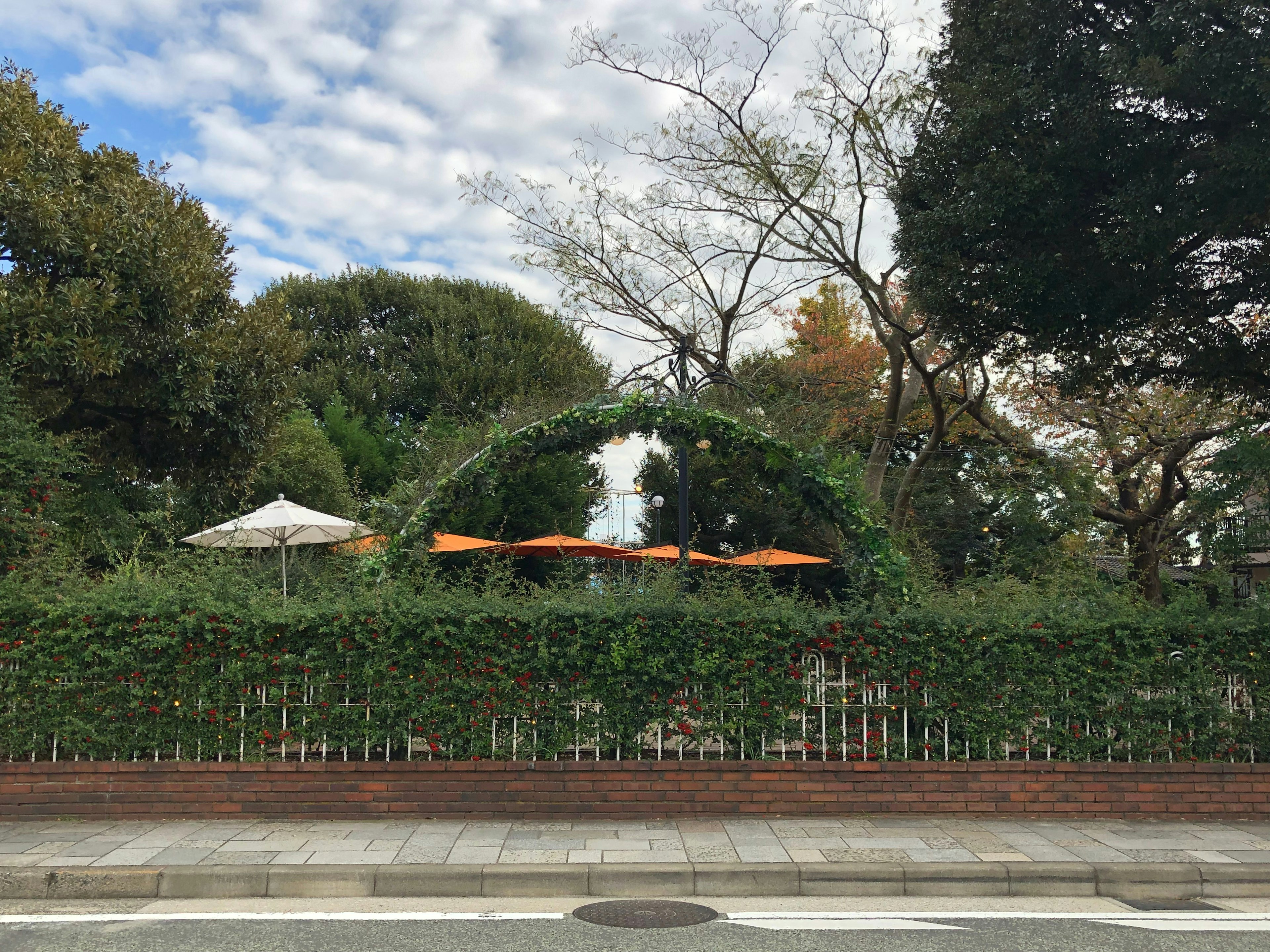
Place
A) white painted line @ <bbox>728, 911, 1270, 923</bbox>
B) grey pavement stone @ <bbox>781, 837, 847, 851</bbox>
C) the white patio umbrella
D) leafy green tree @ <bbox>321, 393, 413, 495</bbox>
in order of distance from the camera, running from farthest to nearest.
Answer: leafy green tree @ <bbox>321, 393, 413, 495</bbox> → the white patio umbrella → grey pavement stone @ <bbox>781, 837, 847, 851</bbox> → white painted line @ <bbox>728, 911, 1270, 923</bbox>

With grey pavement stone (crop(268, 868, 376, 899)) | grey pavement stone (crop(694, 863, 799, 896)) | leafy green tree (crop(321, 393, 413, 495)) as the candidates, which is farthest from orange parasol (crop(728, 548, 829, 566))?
leafy green tree (crop(321, 393, 413, 495))

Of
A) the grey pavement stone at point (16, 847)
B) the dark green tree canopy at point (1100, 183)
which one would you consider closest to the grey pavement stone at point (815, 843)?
the grey pavement stone at point (16, 847)

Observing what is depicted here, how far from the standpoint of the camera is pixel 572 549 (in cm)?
1702

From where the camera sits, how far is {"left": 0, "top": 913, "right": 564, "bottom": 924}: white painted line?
5.58m

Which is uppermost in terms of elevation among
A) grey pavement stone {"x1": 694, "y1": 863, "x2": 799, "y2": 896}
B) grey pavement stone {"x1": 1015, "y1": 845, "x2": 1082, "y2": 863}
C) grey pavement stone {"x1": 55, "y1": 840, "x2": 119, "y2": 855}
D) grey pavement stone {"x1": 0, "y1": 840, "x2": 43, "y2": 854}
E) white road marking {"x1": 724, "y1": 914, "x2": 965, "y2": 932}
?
grey pavement stone {"x1": 0, "y1": 840, "x2": 43, "y2": 854}

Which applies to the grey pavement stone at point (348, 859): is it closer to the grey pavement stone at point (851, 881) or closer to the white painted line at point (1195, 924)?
the grey pavement stone at point (851, 881)

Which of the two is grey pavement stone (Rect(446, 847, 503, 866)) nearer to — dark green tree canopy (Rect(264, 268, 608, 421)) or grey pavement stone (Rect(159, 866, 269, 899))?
grey pavement stone (Rect(159, 866, 269, 899))

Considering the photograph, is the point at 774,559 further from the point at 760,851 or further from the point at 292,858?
the point at 292,858

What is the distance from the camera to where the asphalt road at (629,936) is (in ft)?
16.8

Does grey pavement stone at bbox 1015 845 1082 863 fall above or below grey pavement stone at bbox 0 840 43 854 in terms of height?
below

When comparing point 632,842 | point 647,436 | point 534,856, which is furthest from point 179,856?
point 647,436

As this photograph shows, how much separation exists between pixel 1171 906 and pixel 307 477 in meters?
20.1

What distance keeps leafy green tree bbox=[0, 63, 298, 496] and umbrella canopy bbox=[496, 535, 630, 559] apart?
15.1 feet

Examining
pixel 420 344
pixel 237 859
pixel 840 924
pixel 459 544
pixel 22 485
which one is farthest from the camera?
pixel 420 344
